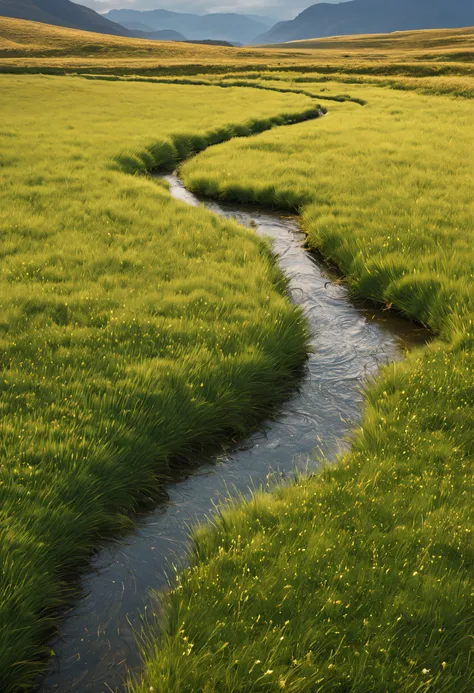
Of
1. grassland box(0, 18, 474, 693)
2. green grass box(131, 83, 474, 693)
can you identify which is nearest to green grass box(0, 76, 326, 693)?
grassland box(0, 18, 474, 693)

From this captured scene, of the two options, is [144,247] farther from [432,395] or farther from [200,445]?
[432,395]

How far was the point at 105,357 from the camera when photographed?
7.26 m

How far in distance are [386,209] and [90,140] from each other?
13.3m

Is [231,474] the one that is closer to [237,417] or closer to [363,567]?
[237,417]

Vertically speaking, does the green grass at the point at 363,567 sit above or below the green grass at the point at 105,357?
below

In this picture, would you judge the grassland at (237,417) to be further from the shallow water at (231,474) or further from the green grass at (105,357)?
the shallow water at (231,474)

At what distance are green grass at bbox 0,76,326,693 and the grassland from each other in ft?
0.10

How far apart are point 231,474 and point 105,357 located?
2365mm

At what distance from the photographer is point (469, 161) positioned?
1889cm

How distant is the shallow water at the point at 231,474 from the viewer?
4.03m

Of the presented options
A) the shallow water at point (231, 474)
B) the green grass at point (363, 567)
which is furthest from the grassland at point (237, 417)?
the shallow water at point (231, 474)

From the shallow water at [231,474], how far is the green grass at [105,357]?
0.75ft

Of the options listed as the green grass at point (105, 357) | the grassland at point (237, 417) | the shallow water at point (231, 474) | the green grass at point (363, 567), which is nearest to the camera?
the green grass at point (363, 567)

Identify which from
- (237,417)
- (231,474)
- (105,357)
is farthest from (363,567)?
(105,357)
